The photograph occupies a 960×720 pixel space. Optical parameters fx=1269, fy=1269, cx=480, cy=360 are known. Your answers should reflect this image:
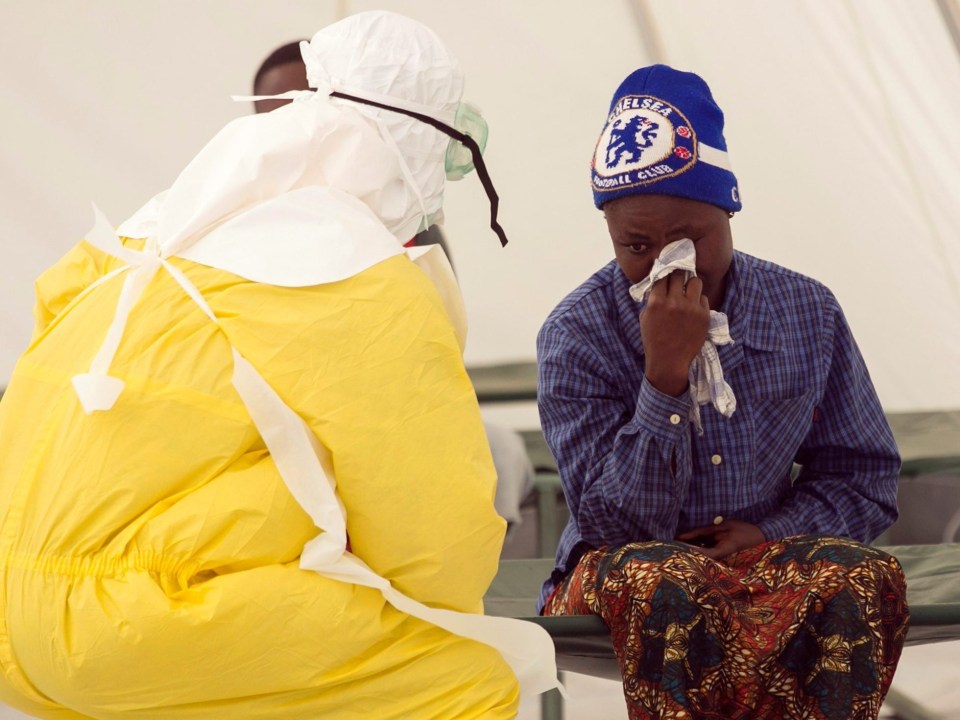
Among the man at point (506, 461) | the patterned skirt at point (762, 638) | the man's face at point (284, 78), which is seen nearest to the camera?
the patterned skirt at point (762, 638)

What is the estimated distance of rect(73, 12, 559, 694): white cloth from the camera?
3.59 feet

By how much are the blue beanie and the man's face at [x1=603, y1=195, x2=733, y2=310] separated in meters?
0.01

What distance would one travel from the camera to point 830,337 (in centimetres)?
157

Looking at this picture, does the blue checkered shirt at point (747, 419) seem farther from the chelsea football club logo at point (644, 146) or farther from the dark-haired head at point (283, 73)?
the dark-haired head at point (283, 73)

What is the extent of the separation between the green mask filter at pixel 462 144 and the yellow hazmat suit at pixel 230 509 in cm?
27

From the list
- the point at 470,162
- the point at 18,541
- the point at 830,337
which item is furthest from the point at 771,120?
the point at 18,541

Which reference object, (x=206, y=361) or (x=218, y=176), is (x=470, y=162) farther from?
(x=206, y=361)

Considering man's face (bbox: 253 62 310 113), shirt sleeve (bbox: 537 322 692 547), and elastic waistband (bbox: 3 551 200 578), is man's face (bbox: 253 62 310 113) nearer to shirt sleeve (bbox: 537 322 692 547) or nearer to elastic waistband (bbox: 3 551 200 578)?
shirt sleeve (bbox: 537 322 692 547)

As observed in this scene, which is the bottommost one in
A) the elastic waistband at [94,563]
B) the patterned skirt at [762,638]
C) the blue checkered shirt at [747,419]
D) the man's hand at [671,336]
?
the patterned skirt at [762,638]

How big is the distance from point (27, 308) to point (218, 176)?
1.64 m

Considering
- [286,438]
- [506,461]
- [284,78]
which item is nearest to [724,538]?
A: [286,438]

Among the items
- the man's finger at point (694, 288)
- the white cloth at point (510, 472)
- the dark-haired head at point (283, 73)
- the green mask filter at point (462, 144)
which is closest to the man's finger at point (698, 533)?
the man's finger at point (694, 288)

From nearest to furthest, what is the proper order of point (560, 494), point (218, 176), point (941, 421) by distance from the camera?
1. point (218, 176)
2. point (560, 494)
3. point (941, 421)

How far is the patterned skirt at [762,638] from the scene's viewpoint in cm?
125
